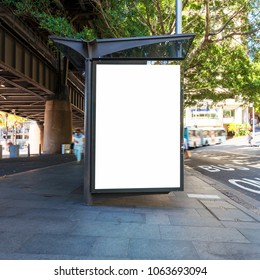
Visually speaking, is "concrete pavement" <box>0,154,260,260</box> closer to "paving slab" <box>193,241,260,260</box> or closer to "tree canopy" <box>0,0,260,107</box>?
"paving slab" <box>193,241,260,260</box>

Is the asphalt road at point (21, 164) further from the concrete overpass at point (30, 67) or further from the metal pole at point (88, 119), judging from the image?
the metal pole at point (88, 119)

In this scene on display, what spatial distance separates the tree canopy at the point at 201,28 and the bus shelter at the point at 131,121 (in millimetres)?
7474

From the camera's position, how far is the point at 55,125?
27547 mm

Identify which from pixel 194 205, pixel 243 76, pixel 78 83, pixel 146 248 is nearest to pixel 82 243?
pixel 146 248

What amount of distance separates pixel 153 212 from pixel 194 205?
3.79ft

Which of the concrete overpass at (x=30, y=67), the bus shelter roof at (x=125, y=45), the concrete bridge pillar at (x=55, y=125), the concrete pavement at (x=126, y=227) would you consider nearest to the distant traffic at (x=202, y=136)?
the concrete overpass at (x=30, y=67)

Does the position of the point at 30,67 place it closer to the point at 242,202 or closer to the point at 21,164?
the point at 21,164

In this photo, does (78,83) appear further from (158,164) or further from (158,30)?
(158,164)

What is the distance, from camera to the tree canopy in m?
13.1

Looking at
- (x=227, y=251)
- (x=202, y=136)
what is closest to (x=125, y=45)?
(x=227, y=251)

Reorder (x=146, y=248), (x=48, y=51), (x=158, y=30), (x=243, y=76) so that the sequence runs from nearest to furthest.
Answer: (x=146, y=248), (x=158, y=30), (x=243, y=76), (x=48, y=51)

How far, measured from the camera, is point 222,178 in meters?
11.9

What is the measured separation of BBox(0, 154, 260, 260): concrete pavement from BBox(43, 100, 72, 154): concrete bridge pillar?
20264 millimetres

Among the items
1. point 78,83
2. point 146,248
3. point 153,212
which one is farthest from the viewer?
point 78,83
